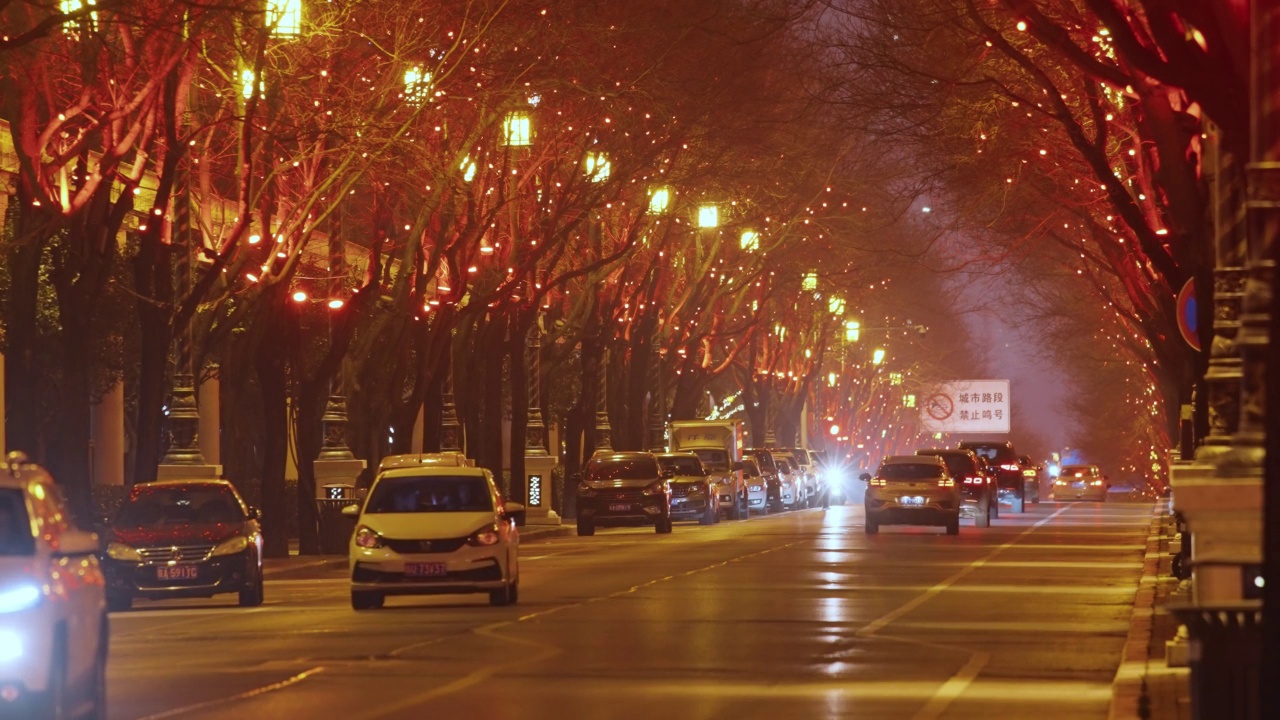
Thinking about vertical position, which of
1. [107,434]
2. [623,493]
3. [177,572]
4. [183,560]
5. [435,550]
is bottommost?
[177,572]

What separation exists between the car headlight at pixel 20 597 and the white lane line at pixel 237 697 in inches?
118

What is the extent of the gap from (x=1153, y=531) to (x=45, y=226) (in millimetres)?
28160

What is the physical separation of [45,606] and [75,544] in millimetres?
1186

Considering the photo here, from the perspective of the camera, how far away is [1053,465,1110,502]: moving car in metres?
95.2

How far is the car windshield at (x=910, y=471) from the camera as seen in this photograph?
46.2 meters

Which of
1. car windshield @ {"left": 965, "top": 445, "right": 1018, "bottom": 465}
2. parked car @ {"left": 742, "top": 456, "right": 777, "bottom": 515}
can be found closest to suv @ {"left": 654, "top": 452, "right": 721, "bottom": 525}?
parked car @ {"left": 742, "top": 456, "right": 777, "bottom": 515}

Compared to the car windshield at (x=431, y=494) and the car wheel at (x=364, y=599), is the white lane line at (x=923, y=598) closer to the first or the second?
the car windshield at (x=431, y=494)

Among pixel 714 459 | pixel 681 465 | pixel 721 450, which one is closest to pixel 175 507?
pixel 681 465

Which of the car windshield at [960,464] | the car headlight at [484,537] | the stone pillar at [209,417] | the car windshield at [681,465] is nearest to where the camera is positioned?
the car headlight at [484,537]

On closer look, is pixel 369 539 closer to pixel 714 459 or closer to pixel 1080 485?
pixel 714 459

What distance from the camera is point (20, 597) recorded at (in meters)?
11.5

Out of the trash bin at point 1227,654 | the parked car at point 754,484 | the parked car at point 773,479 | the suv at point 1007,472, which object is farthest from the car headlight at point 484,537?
the parked car at point 773,479

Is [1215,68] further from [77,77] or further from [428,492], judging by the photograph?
[77,77]

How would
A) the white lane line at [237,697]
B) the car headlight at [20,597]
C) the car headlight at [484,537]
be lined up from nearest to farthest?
the car headlight at [20,597] < the white lane line at [237,697] < the car headlight at [484,537]
